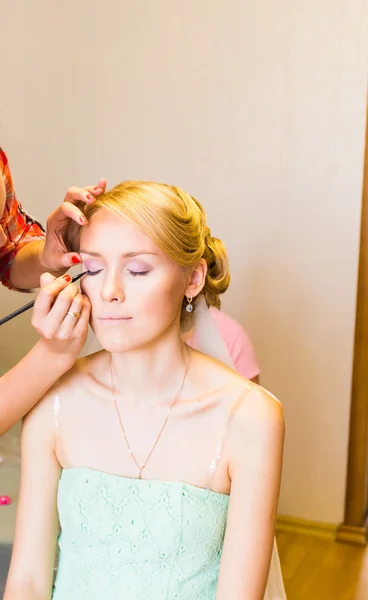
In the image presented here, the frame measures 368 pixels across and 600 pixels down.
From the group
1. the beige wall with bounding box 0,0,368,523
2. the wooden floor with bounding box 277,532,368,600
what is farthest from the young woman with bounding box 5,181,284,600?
the beige wall with bounding box 0,0,368,523

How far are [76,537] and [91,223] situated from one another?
54 cm

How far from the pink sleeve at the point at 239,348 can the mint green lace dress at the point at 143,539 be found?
3.64ft

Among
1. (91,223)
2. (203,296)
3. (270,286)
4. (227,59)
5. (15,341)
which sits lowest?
(15,341)

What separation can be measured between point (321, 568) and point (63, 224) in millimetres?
1946

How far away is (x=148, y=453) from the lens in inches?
52.9

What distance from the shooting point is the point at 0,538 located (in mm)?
1536

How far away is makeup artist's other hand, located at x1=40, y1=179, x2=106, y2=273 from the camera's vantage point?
1350 millimetres

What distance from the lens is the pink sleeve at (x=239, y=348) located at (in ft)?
7.98

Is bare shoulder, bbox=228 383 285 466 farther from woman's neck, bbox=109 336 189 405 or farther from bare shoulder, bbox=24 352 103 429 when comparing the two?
bare shoulder, bbox=24 352 103 429

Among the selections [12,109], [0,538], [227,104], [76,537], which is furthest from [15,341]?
[76,537]

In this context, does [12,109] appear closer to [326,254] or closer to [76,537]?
[326,254]

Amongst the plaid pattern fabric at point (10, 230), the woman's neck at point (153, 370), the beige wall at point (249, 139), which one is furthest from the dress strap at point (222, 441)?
the beige wall at point (249, 139)

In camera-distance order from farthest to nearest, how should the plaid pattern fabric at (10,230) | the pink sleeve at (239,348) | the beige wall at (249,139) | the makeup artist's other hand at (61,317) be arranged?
the beige wall at (249,139)
the pink sleeve at (239,348)
the plaid pattern fabric at (10,230)
the makeup artist's other hand at (61,317)

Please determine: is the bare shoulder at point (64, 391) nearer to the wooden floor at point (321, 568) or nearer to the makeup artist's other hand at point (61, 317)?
the makeup artist's other hand at point (61, 317)
